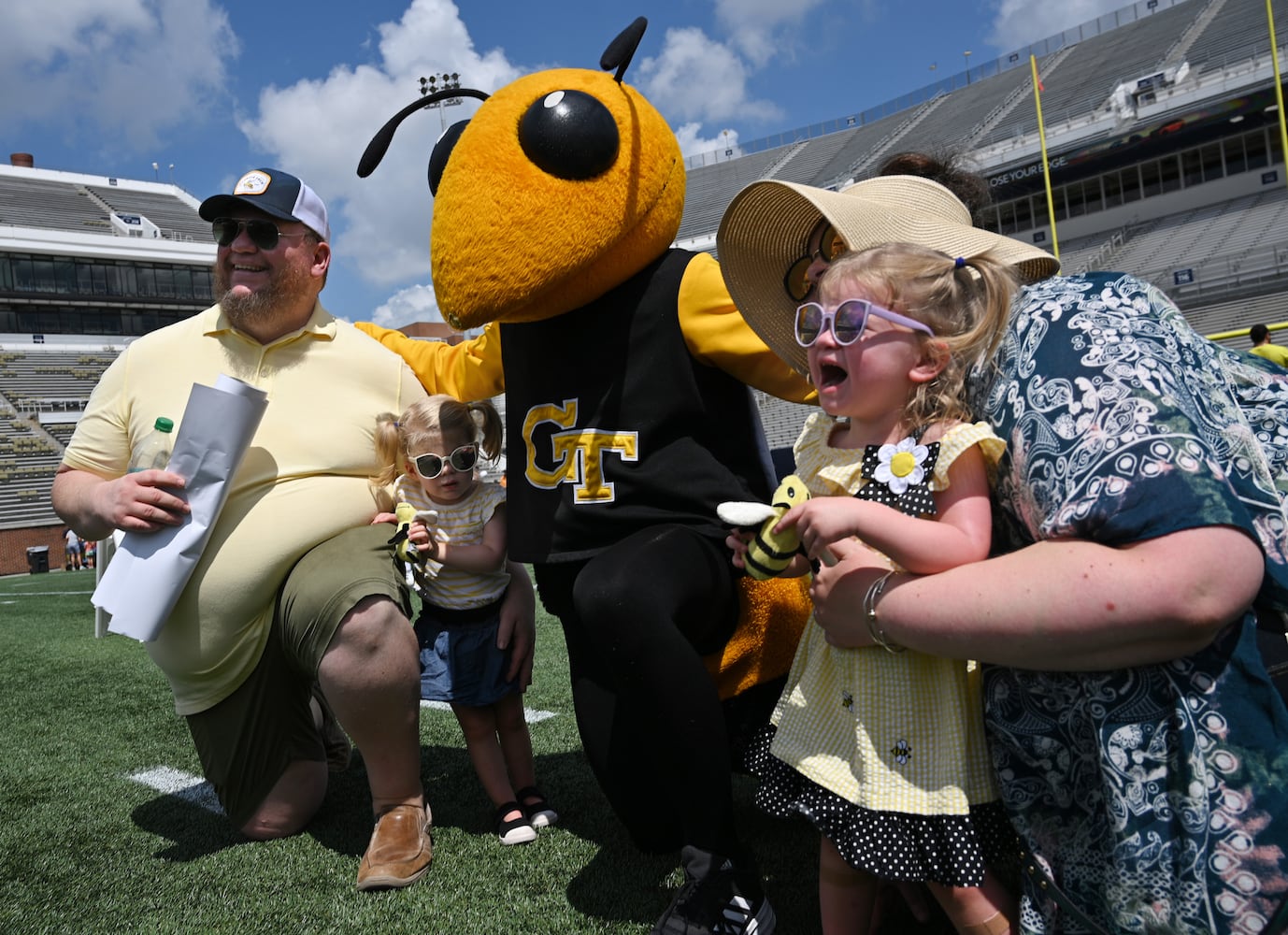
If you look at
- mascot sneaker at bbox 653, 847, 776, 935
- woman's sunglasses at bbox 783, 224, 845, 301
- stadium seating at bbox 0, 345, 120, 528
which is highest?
stadium seating at bbox 0, 345, 120, 528

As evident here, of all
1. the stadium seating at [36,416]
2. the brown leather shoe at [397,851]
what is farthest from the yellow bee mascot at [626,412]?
the stadium seating at [36,416]

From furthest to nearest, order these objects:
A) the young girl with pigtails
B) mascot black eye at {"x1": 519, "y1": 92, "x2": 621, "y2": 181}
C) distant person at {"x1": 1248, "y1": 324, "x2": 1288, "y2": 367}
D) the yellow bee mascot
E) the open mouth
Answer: distant person at {"x1": 1248, "y1": 324, "x2": 1288, "y2": 367}
mascot black eye at {"x1": 519, "y1": 92, "x2": 621, "y2": 181}
the yellow bee mascot
the open mouth
the young girl with pigtails

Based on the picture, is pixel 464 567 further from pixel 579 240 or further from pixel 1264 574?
pixel 1264 574

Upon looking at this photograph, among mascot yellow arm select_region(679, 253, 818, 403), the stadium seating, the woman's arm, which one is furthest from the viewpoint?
the stadium seating

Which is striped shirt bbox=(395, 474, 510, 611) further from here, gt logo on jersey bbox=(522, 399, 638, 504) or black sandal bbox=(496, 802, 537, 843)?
black sandal bbox=(496, 802, 537, 843)

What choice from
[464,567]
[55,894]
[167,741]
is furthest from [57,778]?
[464,567]

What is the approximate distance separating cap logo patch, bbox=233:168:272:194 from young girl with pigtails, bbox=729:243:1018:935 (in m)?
1.85

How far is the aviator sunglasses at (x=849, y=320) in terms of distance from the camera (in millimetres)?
1466

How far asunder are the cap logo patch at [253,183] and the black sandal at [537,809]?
1827 mm

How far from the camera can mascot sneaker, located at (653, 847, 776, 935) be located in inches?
66.4

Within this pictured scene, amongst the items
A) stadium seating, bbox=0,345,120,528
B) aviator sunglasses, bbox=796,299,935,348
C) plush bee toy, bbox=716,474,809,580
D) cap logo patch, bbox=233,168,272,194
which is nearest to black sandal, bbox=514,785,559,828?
plush bee toy, bbox=716,474,809,580

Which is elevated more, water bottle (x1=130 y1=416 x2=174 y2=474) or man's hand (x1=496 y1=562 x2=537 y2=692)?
water bottle (x1=130 y1=416 x2=174 y2=474)

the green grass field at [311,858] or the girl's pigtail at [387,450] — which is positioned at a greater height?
the girl's pigtail at [387,450]

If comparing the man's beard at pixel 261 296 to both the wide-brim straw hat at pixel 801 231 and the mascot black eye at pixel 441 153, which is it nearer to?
the mascot black eye at pixel 441 153
